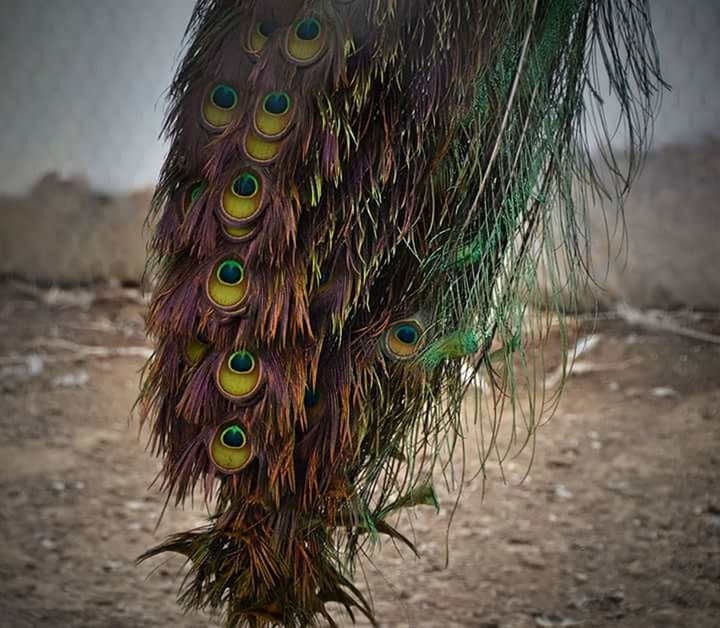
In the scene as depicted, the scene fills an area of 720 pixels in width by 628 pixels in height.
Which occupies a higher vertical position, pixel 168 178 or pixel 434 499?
pixel 168 178

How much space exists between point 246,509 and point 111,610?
0.97m

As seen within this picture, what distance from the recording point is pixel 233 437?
4.33 ft

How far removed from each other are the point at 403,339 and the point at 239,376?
10.1 inches

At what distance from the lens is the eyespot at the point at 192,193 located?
1343 mm

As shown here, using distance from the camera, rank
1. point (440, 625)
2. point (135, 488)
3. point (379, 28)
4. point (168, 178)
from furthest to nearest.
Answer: point (135, 488)
point (440, 625)
point (168, 178)
point (379, 28)

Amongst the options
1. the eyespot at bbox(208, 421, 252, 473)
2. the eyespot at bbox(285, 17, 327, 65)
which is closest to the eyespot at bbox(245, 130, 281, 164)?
the eyespot at bbox(285, 17, 327, 65)

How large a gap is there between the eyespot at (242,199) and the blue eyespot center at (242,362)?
19cm

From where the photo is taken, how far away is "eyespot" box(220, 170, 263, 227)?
1.31m

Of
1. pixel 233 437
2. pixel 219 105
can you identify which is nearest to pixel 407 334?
pixel 233 437

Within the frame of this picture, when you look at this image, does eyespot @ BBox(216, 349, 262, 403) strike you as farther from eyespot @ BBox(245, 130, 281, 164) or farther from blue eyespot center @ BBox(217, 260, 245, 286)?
eyespot @ BBox(245, 130, 281, 164)

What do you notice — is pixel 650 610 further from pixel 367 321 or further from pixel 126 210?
pixel 126 210

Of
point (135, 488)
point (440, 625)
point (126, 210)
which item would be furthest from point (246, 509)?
point (126, 210)

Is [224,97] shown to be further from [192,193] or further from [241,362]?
[241,362]

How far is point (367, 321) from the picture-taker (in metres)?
1.37
